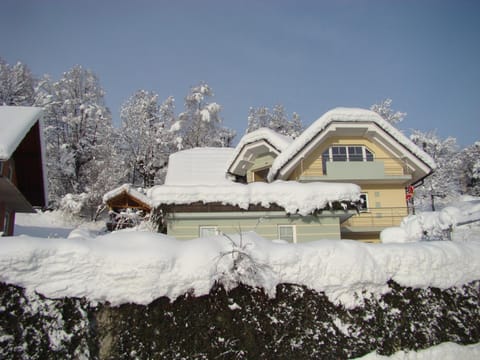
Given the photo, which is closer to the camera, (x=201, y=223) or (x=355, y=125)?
(x=201, y=223)

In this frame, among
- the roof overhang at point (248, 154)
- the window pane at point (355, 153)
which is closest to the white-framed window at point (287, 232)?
the roof overhang at point (248, 154)

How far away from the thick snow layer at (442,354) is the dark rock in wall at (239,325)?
0.10 m

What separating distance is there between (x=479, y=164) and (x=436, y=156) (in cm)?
493

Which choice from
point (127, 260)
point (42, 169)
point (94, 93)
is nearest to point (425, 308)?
point (127, 260)

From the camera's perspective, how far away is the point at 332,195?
45.3 feet

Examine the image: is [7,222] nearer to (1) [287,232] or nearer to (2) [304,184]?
(1) [287,232]

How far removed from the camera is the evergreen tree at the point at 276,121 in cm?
4388

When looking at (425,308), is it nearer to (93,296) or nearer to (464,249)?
(464,249)

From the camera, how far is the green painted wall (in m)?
14.2

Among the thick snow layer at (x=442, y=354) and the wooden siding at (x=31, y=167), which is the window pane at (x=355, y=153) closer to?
the thick snow layer at (x=442, y=354)

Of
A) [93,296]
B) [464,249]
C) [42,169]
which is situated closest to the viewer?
[93,296]

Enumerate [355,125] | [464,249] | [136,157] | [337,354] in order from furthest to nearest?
[136,157] < [355,125] < [464,249] < [337,354]

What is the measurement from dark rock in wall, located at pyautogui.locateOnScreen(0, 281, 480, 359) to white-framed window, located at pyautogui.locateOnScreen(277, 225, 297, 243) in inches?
273

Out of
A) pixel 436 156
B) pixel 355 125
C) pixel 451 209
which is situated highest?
pixel 436 156
